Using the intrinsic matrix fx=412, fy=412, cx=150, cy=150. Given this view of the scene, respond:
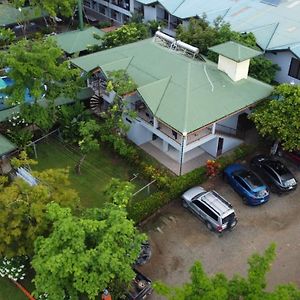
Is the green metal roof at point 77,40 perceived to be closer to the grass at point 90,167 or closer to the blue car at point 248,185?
the grass at point 90,167

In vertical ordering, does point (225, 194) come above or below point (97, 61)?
below

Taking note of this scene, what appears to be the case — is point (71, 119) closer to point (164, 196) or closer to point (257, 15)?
point (164, 196)

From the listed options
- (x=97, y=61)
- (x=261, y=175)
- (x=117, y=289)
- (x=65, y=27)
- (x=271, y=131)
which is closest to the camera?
(x=117, y=289)

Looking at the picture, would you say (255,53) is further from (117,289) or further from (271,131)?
(117,289)

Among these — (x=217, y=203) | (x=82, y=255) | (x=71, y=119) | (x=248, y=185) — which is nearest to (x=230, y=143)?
(x=248, y=185)

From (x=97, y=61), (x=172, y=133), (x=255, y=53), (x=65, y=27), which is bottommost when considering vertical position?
(x=65, y=27)

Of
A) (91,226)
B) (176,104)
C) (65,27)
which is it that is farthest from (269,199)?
(65,27)

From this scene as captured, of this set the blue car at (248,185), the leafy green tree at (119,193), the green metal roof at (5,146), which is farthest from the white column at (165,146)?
the green metal roof at (5,146)
